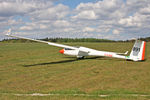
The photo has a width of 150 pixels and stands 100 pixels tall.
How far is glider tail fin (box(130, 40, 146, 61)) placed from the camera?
56.7 ft

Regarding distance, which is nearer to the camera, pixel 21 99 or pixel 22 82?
pixel 21 99

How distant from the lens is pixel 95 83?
10.4 metres

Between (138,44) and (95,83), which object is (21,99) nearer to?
(95,83)

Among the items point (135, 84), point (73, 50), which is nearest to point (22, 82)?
point (135, 84)

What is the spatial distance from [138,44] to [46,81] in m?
11.2

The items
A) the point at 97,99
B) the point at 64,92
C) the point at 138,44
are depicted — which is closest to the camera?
the point at 97,99

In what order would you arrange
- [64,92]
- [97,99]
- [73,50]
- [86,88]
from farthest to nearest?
[73,50], [86,88], [64,92], [97,99]

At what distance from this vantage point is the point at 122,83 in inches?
407

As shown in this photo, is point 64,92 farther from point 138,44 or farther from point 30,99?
point 138,44

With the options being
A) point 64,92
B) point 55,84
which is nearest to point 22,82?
point 55,84

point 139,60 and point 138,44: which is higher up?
point 138,44

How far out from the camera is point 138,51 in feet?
58.1

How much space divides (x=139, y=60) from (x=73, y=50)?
901cm

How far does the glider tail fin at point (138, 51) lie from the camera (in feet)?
56.7
